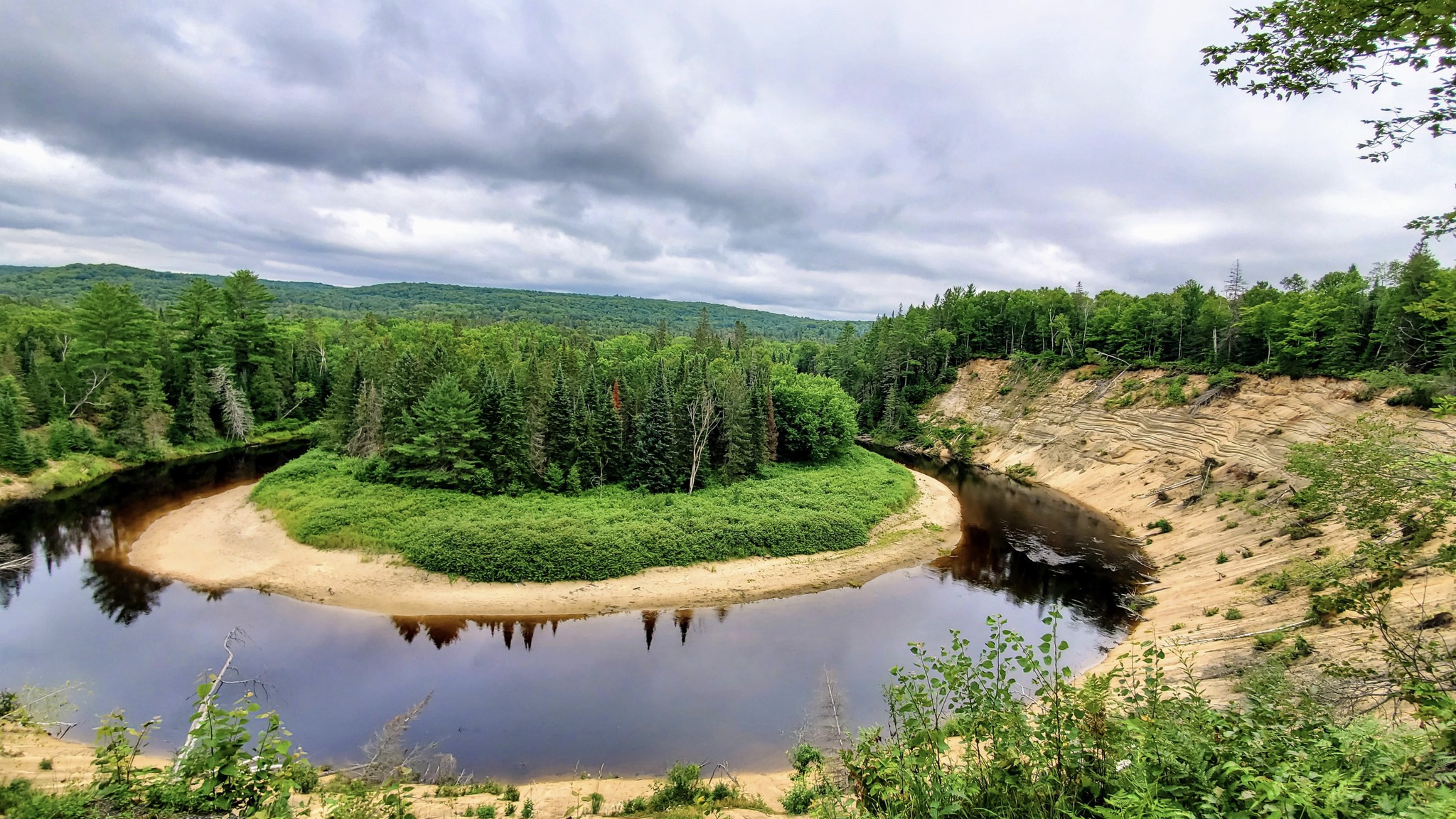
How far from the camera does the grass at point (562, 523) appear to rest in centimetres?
2666

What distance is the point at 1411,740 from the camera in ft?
13.6

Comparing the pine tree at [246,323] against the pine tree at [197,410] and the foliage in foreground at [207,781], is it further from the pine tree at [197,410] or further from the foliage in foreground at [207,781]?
the foliage in foreground at [207,781]

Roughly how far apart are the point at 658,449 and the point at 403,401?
18.5 meters

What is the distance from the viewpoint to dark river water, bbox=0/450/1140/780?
1742 cm

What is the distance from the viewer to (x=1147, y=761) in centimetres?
414

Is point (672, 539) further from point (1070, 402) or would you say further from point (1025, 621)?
point (1070, 402)

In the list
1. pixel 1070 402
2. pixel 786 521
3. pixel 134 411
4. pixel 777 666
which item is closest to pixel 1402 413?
pixel 1070 402

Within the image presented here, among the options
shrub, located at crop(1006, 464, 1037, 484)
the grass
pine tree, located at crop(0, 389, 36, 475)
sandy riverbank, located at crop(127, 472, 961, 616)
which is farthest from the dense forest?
shrub, located at crop(1006, 464, 1037, 484)

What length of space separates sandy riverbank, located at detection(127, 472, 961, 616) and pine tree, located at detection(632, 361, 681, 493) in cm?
932

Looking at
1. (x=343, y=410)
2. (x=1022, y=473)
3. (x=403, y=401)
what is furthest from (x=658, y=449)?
(x=1022, y=473)

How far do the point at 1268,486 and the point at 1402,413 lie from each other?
7.28 m

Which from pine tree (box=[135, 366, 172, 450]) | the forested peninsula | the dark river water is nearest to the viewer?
the dark river water

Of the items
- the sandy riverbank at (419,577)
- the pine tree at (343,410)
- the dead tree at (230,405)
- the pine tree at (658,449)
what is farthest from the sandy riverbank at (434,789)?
the dead tree at (230,405)

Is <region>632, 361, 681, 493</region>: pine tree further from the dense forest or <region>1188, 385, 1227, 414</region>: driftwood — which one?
<region>1188, 385, 1227, 414</region>: driftwood
